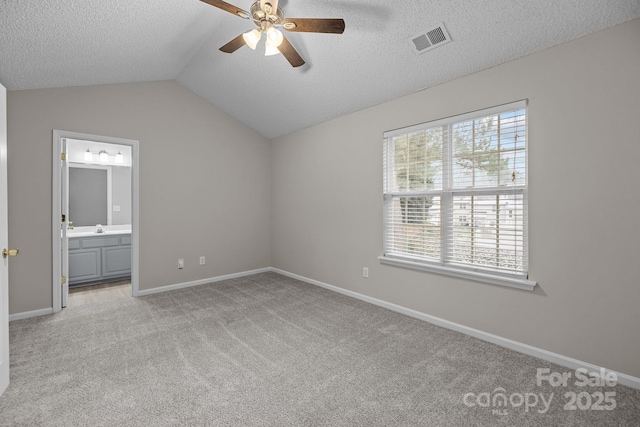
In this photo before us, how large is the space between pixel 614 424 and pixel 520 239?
1.28 metres

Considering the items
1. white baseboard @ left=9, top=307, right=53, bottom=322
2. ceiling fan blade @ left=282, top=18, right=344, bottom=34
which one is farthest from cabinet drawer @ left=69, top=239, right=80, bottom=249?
ceiling fan blade @ left=282, top=18, right=344, bottom=34

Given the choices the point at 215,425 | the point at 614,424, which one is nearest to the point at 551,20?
the point at 614,424

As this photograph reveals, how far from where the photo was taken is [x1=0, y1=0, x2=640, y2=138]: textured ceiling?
2104 mm

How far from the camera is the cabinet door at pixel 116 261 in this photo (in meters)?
4.61

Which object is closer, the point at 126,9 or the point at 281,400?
the point at 281,400

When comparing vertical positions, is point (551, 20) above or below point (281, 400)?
above

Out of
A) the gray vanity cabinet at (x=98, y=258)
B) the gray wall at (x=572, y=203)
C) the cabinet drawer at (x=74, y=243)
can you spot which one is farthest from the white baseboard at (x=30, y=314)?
the gray wall at (x=572, y=203)

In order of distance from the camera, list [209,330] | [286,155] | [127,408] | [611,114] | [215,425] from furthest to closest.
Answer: [286,155]
[209,330]
[611,114]
[127,408]
[215,425]

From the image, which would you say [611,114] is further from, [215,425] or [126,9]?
[126,9]

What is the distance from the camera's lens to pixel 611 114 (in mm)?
2025

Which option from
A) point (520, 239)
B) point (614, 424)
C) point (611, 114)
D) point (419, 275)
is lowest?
point (614, 424)

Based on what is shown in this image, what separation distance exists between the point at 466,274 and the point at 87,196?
593 cm

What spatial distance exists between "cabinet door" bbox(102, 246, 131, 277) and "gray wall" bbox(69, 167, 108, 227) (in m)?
0.81

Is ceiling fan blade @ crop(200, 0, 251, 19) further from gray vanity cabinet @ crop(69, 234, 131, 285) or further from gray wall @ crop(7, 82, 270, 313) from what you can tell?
gray vanity cabinet @ crop(69, 234, 131, 285)
